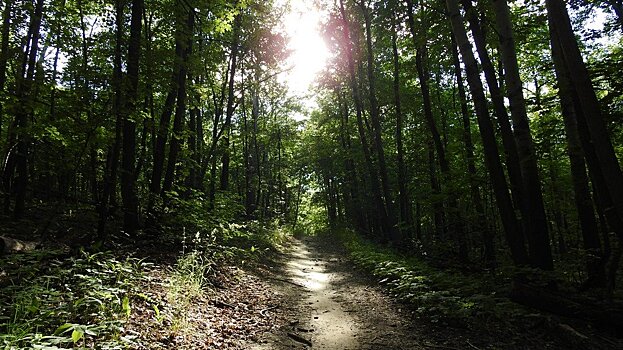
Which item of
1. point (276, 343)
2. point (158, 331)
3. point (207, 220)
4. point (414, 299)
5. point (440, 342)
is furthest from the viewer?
point (207, 220)

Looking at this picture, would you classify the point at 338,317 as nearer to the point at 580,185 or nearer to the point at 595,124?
the point at 595,124

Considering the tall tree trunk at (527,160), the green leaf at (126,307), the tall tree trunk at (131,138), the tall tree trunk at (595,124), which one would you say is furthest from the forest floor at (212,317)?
the tall tree trunk at (595,124)

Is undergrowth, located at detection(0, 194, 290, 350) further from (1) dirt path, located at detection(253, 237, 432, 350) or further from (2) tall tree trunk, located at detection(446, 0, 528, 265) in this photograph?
(2) tall tree trunk, located at detection(446, 0, 528, 265)

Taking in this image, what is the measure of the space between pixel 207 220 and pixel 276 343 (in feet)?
18.8

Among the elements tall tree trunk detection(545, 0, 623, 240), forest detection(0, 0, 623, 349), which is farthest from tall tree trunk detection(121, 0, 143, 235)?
tall tree trunk detection(545, 0, 623, 240)

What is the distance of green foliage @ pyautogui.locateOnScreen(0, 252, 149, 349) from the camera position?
2924 millimetres

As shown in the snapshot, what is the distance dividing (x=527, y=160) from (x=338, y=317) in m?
4.32

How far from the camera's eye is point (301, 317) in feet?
19.7

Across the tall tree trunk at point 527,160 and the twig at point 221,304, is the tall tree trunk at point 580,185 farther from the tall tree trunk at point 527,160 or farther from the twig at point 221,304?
the twig at point 221,304

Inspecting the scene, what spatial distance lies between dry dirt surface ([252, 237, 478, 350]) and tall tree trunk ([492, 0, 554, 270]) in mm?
2527

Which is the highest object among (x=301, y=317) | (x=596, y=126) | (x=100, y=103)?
(x=100, y=103)

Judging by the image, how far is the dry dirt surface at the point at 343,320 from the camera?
4.60m

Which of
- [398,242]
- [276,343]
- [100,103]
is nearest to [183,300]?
[276,343]

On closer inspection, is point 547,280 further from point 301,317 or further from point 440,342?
point 301,317
